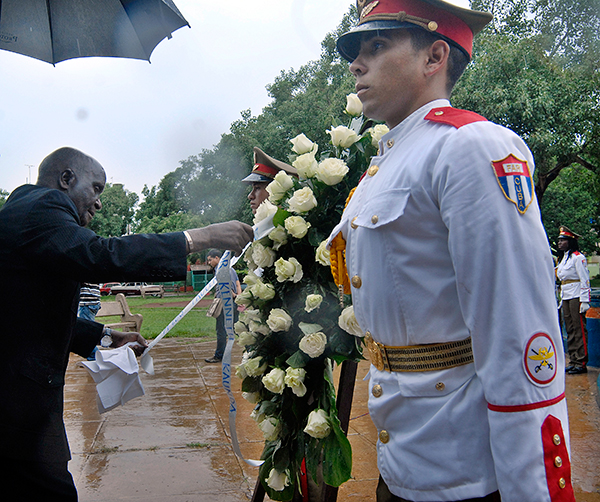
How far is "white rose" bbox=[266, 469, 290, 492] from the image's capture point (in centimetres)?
229

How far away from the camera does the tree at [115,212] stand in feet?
148

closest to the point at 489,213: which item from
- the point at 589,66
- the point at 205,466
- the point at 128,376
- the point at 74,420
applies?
the point at 128,376

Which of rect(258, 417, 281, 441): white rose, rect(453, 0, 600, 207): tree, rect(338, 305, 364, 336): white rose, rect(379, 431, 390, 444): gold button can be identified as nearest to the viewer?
rect(379, 431, 390, 444): gold button

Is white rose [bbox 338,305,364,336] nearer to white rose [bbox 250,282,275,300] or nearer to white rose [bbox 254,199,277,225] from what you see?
white rose [bbox 250,282,275,300]

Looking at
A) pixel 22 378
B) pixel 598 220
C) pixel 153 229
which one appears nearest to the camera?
pixel 22 378

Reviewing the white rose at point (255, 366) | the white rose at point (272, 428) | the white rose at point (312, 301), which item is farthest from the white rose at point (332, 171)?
the white rose at point (272, 428)

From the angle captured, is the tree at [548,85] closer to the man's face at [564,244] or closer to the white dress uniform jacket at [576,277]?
the man's face at [564,244]

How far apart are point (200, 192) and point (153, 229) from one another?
12.9 meters

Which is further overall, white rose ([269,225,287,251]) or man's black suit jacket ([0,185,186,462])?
white rose ([269,225,287,251])

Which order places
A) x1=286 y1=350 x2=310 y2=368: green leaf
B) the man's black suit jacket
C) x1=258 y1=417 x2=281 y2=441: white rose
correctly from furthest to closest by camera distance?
1. x1=258 y1=417 x2=281 y2=441: white rose
2. x1=286 y1=350 x2=310 y2=368: green leaf
3. the man's black suit jacket

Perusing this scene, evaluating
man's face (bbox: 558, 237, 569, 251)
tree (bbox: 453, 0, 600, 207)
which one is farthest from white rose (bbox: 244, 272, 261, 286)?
tree (bbox: 453, 0, 600, 207)

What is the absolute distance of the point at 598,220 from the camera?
23203 mm

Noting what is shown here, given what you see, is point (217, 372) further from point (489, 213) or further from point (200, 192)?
point (200, 192)

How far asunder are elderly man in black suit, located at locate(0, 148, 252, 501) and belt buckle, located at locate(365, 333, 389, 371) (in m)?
0.94
